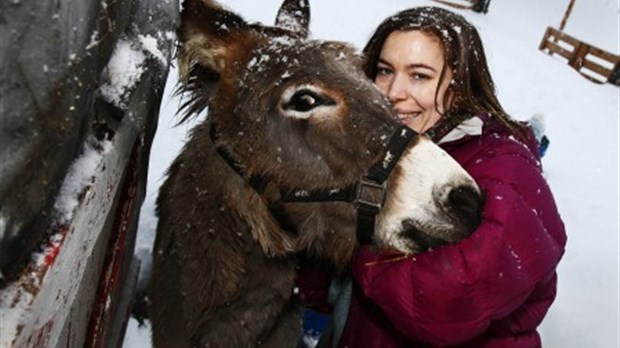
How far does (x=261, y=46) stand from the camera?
2154 mm

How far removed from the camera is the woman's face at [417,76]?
241 centimetres

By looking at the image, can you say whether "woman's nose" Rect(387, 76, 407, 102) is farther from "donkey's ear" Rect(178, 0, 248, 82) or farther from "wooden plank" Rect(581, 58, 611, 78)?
"wooden plank" Rect(581, 58, 611, 78)

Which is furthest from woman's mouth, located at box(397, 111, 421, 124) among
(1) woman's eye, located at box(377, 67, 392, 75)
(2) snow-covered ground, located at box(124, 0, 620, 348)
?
(2) snow-covered ground, located at box(124, 0, 620, 348)

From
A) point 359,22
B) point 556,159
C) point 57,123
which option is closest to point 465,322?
point 57,123

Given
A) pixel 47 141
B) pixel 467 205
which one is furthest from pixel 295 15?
pixel 47 141

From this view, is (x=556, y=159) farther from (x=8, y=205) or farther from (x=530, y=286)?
(x=8, y=205)

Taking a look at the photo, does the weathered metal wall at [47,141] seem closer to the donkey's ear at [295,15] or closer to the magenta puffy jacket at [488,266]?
the magenta puffy jacket at [488,266]

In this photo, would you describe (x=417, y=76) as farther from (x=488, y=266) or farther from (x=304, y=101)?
(x=488, y=266)

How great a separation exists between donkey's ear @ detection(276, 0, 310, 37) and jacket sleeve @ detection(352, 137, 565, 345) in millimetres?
1282

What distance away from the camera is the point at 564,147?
1009cm

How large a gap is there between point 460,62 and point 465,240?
971 mm

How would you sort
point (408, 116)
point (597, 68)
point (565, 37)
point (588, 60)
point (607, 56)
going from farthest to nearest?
point (565, 37) < point (588, 60) < point (597, 68) < point (607, 56) < point (408, 116)

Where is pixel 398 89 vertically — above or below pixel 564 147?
above

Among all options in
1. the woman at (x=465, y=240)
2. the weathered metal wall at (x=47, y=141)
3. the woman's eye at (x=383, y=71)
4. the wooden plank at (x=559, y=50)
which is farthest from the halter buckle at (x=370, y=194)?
the wooden plank at (x=559, y=50)
